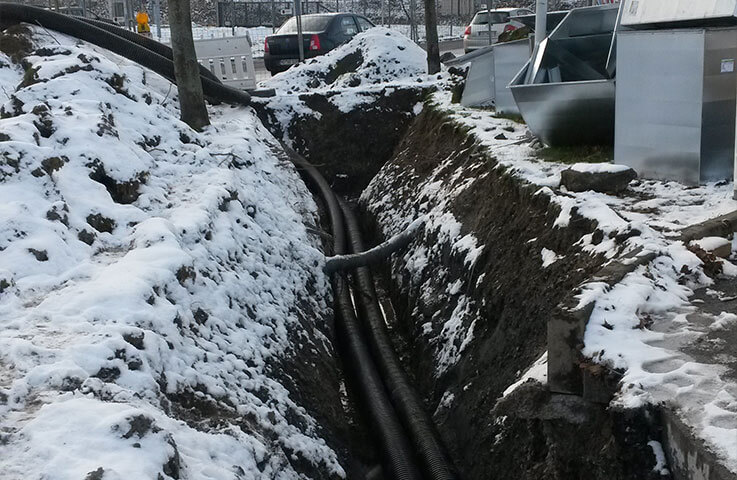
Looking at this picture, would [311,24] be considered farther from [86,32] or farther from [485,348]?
[485,348]

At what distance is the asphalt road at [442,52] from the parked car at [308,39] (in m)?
4.08

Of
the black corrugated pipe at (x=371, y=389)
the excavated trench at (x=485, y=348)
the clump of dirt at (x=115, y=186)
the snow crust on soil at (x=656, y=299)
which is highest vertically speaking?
the clump of dirt at (x=115, y=186)

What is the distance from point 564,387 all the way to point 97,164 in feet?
15.1

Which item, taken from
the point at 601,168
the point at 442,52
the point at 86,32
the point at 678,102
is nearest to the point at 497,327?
the point at 601,168

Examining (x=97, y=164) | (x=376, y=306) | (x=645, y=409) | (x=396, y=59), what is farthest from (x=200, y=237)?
(x=396, y=59)

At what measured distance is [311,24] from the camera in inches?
778

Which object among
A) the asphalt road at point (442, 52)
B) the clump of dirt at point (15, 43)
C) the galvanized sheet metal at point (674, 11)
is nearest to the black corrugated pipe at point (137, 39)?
the clump of dirt at point (15, 43)

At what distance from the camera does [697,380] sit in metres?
3.81

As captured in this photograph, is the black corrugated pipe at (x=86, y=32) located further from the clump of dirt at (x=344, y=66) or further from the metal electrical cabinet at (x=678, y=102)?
the metal electrical cabinet at (x=678, y=102)

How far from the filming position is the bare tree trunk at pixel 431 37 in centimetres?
1546

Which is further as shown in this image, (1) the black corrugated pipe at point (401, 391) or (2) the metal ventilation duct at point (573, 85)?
(2) the metal ventilation duct at point (573, 85)

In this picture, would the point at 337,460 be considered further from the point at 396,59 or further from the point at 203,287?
the point at 396,59

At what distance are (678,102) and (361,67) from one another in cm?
1046

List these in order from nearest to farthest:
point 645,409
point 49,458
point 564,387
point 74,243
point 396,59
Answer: point 49,458
point 645,409
point 564,387
point 74,243
point 396,59
